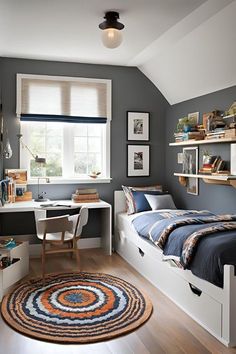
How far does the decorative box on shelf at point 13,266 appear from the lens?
11.7ft

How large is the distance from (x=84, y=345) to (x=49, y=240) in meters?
1.53

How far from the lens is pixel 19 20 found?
348 centimetres

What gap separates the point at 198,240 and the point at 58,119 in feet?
9.05

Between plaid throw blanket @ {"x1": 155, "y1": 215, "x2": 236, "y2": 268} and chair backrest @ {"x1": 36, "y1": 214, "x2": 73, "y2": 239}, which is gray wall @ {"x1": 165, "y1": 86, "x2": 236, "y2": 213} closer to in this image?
plaid throw blanket @ {"x1": 155, "y1": 215, "x2": 236, "y2": 268}

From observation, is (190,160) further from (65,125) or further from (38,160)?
(38,160)

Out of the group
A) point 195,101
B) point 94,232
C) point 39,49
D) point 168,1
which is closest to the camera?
point 168,1

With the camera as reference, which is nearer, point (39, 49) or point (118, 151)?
point (39, 49)

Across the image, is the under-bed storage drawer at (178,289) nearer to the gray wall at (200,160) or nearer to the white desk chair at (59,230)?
the white desk chair at (59,230)

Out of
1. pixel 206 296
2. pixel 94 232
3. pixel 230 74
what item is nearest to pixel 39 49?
pixel 230 74

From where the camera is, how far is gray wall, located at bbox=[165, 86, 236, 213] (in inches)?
162

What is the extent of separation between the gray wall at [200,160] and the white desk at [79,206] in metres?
1.05

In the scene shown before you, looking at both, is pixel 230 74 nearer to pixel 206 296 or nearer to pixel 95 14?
pixel 95 14

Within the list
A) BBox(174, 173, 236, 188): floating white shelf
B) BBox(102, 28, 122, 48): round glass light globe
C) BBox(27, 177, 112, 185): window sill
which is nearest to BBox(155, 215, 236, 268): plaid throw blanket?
BBox(174, 173, 236, 188): floating white shelf

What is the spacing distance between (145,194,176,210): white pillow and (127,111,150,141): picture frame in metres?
0.93
